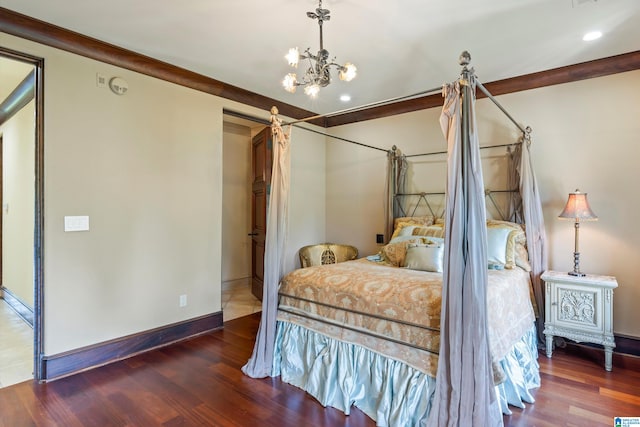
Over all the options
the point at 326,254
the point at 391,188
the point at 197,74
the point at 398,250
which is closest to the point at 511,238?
the point at 398,250

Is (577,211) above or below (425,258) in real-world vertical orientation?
above

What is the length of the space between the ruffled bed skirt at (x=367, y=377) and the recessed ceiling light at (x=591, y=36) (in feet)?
8.01

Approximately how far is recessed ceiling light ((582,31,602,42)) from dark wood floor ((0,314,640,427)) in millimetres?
2701

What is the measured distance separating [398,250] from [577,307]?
157 centimetres

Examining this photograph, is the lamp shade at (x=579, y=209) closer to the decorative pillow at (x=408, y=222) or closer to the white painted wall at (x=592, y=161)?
the white painted wall at (x=592, y=161)

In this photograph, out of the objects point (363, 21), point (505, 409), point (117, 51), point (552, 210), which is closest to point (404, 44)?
point (363, 21)

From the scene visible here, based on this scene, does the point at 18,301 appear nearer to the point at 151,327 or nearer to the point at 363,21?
the point at 151,327

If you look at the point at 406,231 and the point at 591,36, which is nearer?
the point at 591,36

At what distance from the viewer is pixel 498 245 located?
122 inches

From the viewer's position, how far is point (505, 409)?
214 cm

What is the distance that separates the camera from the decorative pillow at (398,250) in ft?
11.0

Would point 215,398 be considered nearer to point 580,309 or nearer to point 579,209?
point 580,309

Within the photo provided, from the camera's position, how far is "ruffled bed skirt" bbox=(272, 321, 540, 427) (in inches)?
79.6

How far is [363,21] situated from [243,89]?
190cm
